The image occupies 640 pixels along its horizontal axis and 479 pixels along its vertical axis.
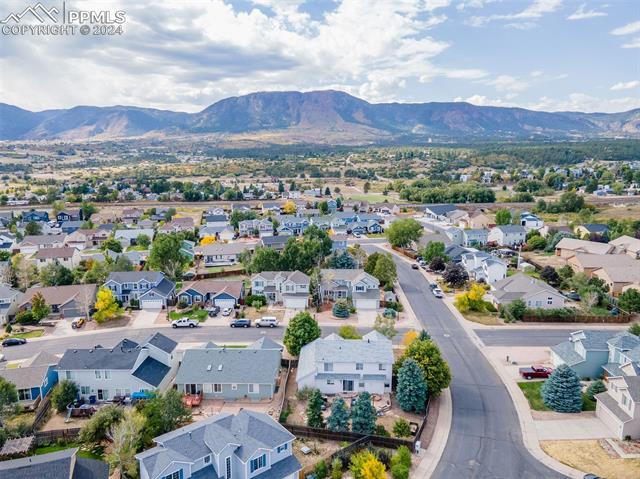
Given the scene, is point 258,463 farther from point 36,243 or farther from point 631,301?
point 36,243

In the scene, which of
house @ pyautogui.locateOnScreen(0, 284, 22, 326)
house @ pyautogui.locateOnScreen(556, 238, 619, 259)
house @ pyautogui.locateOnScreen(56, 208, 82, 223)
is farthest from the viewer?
house @ pyautogui.locateOnScreen(56, 208, 82, 223)

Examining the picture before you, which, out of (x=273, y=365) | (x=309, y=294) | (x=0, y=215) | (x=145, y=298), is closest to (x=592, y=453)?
(x=273, y=365)

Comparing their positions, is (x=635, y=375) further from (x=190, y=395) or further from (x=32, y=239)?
(x=32, y=239)

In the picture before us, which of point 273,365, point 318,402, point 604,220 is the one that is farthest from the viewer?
point 604,220

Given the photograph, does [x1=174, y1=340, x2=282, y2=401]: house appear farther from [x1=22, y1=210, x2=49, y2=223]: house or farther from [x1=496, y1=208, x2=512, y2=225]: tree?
[x1=22, y1=210, x2=49, y2=223]: house

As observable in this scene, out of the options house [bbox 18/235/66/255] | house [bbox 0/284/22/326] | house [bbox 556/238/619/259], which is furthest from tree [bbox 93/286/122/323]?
house [bbox 556/238/619/259]

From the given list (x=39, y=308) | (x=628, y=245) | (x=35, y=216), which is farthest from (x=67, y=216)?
(x=628, y=245)

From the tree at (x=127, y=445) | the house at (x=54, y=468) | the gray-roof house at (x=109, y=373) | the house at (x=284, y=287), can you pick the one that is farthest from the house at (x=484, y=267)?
the house at (x=54, y=468)
